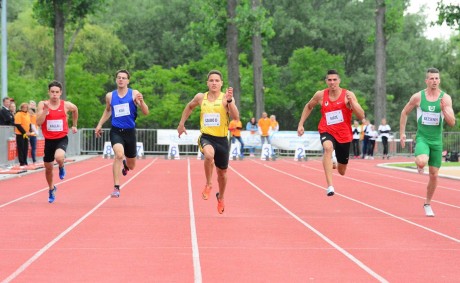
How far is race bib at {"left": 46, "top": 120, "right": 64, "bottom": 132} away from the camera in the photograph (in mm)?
15266

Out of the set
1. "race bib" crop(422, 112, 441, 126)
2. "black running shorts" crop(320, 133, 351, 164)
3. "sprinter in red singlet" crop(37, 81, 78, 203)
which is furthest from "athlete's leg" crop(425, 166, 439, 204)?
"sprinter in red singlet" crop(37, 81, 78, 203)

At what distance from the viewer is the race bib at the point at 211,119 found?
12.9 meters

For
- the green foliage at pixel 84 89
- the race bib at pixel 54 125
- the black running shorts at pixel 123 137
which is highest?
the green foliage at pixel 84 89

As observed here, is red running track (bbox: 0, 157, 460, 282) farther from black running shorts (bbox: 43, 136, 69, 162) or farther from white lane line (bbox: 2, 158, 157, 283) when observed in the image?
black running shorts (bbox: 43, 136, 69, 162)

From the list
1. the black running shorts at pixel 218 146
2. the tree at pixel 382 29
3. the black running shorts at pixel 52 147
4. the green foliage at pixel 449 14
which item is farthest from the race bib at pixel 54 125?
the tree at pixel 382 29

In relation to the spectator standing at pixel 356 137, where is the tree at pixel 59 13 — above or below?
above

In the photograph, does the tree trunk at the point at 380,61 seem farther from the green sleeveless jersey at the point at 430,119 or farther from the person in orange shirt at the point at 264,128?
the green sleeveless jersey at the point at 430,119

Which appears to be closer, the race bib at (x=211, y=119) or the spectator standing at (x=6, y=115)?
the race bib at (x=211, y=119)

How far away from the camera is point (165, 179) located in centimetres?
2328

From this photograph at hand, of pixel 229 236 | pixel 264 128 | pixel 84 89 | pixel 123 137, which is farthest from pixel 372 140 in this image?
pixel 229 236

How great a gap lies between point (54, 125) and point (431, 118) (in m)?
6.06

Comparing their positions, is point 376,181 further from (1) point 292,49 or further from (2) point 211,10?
(1) point 292,49

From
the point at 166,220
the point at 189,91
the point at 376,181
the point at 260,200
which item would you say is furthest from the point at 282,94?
the point at 166,220

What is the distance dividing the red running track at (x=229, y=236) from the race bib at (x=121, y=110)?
148cm
